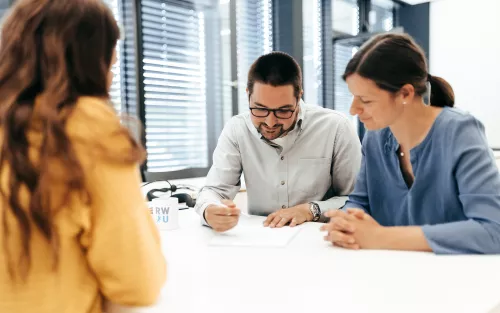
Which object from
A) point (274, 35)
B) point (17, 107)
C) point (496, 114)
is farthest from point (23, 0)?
point (496, 114)

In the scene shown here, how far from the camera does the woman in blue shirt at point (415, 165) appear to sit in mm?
1106

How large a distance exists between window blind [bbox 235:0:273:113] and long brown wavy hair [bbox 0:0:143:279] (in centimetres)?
248

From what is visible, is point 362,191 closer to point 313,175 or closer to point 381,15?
point 313,175

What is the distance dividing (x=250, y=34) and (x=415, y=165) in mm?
2409

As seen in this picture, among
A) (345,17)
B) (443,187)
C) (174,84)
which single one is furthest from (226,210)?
(345,17)

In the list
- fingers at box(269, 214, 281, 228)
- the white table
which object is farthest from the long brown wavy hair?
fingers at box(269, 214, 281, 228)

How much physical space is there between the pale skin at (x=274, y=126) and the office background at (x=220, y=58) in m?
0.32

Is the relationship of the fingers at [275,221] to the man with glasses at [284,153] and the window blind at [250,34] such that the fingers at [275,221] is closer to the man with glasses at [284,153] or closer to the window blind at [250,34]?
the man with glasses at [284,153]

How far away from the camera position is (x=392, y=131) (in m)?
1.40

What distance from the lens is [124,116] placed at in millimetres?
704

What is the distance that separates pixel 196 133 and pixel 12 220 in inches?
90.1

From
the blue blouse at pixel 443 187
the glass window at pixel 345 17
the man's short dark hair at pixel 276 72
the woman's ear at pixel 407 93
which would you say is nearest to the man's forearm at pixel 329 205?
the blue blouse at pixel 443 187

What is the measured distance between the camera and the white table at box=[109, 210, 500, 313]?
79 cm

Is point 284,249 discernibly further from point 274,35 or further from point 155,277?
point 274,35
